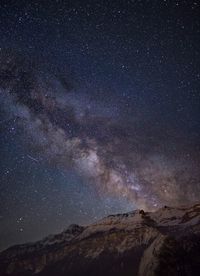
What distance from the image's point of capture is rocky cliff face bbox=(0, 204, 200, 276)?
113m

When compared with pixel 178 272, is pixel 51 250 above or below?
above

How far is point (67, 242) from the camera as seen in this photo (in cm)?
18175

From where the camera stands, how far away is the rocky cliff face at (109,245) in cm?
11309

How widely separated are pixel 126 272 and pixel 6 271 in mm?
110916

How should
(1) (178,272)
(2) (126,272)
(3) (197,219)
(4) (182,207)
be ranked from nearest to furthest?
1. (1) (178,272)
2. (2) (126,272)
3. (3) (197,219)
4. (4) (182,207)

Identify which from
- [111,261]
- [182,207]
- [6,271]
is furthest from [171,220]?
[6,271]

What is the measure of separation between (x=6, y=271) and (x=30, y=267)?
1903cm

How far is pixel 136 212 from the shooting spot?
162m

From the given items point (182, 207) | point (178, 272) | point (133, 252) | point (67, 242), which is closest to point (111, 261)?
point (133, 252)

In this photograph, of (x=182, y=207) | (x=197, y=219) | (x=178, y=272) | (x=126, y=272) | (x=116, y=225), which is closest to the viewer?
(x=178, y=272)

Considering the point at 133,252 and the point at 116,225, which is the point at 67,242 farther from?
the point at 133,252

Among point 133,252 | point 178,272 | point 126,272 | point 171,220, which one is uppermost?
point 171,220

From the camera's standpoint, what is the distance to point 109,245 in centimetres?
14662

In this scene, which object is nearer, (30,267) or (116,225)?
(116,225)
